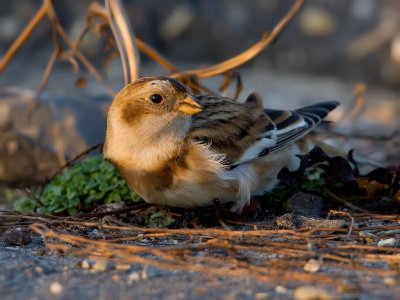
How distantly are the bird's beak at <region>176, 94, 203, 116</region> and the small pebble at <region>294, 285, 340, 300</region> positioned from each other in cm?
143

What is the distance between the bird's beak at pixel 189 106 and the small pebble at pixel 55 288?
4.37ft

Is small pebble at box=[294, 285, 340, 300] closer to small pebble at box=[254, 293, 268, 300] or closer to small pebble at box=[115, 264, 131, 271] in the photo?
small pebble at box=[254, 293, 268, 300]

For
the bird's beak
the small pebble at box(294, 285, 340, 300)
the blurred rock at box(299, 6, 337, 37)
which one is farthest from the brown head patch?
the blurred rock at box(299, 6, 337, 37)

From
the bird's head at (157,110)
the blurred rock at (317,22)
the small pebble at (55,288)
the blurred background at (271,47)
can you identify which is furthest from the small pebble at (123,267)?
the blurred rock at (317,22)

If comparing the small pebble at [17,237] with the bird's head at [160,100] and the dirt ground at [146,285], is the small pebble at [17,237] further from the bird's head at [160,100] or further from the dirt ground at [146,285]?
the bird's head at [160,100]

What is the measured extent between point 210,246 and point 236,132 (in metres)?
1.26

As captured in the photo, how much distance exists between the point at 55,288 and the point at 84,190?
5.19 feet

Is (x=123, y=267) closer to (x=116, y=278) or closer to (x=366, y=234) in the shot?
(x=116, y=278)

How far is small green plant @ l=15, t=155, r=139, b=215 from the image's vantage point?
13.7 feet

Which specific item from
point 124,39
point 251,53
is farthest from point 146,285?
point 251,53

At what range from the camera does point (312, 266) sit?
111 inches

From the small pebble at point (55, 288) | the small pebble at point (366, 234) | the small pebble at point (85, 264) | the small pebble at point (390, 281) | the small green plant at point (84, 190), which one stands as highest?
the small green plant at point (84, 190)

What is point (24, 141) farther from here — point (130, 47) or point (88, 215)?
point (88, 215)

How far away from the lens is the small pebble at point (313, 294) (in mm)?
2449
